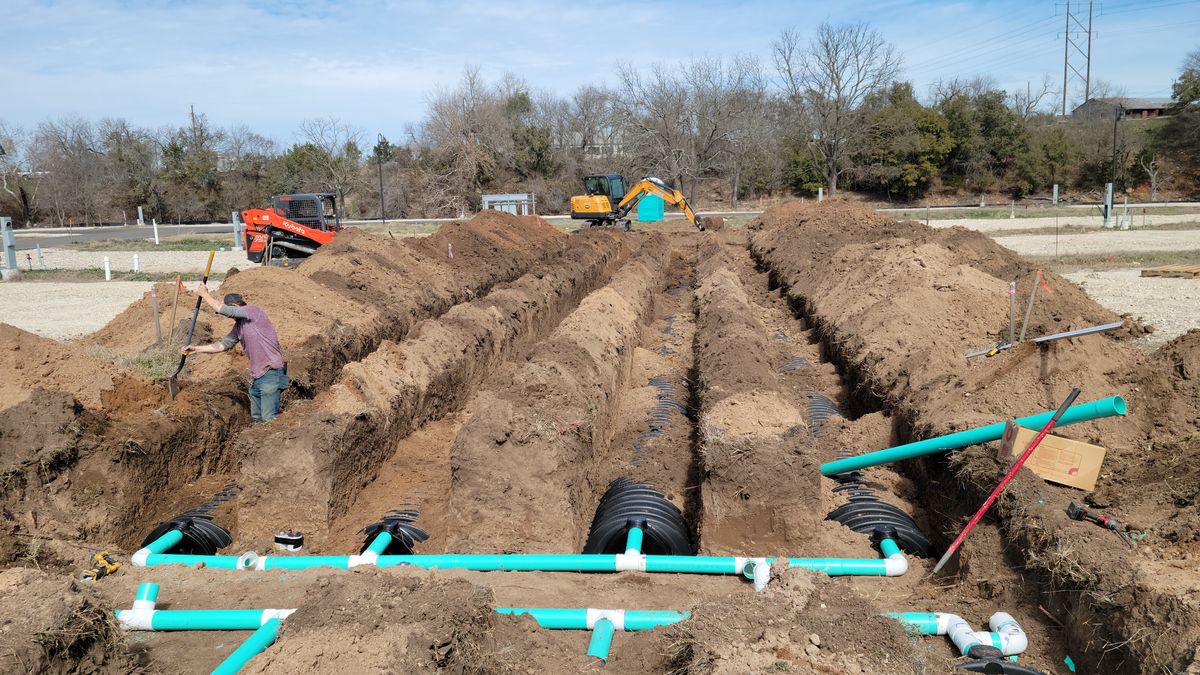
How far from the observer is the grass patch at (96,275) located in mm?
23188

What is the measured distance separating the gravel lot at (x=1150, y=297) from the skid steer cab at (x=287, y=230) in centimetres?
1695

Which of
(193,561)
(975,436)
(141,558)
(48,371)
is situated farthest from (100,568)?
(975,436)

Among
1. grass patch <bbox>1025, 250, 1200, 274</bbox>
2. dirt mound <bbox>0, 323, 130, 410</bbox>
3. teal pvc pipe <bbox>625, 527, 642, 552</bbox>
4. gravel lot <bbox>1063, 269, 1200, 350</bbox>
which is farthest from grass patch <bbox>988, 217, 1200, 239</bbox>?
dirt mound <bbox>0, 323, 130, 410</bbox>

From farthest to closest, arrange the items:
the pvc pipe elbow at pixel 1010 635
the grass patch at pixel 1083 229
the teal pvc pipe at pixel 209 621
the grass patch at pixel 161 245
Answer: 1. the grass patch at pixel 161 245
2. the grass patch at pixel 1083 229
3. the teal pvc pipe at pixel 209 621
4. the pvc pipe elbow at pixel 1010 635

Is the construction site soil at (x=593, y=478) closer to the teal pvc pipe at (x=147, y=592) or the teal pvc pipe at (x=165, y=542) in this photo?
the teal pvc pipe at (x=147, y=592)

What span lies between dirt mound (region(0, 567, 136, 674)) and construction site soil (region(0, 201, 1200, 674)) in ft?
0.05

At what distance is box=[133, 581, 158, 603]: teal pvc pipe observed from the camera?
5203 mm

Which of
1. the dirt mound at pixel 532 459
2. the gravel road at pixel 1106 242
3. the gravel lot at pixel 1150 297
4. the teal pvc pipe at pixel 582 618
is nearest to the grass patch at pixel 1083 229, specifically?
the gravel road at pixel 1106 242

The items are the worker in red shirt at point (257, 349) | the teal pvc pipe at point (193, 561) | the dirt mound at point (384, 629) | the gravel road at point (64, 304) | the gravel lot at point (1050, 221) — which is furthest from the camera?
the gravel lot at point (1050, 221)

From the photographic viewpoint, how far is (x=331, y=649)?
362 cm

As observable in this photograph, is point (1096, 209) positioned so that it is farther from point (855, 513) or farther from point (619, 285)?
point (855, 513)

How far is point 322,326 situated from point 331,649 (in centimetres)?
841

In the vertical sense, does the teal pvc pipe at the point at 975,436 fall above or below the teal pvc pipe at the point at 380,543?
above

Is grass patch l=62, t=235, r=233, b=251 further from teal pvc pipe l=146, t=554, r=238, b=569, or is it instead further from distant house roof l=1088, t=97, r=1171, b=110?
distant house roof l=1088, t=97, r=1171, b=110
